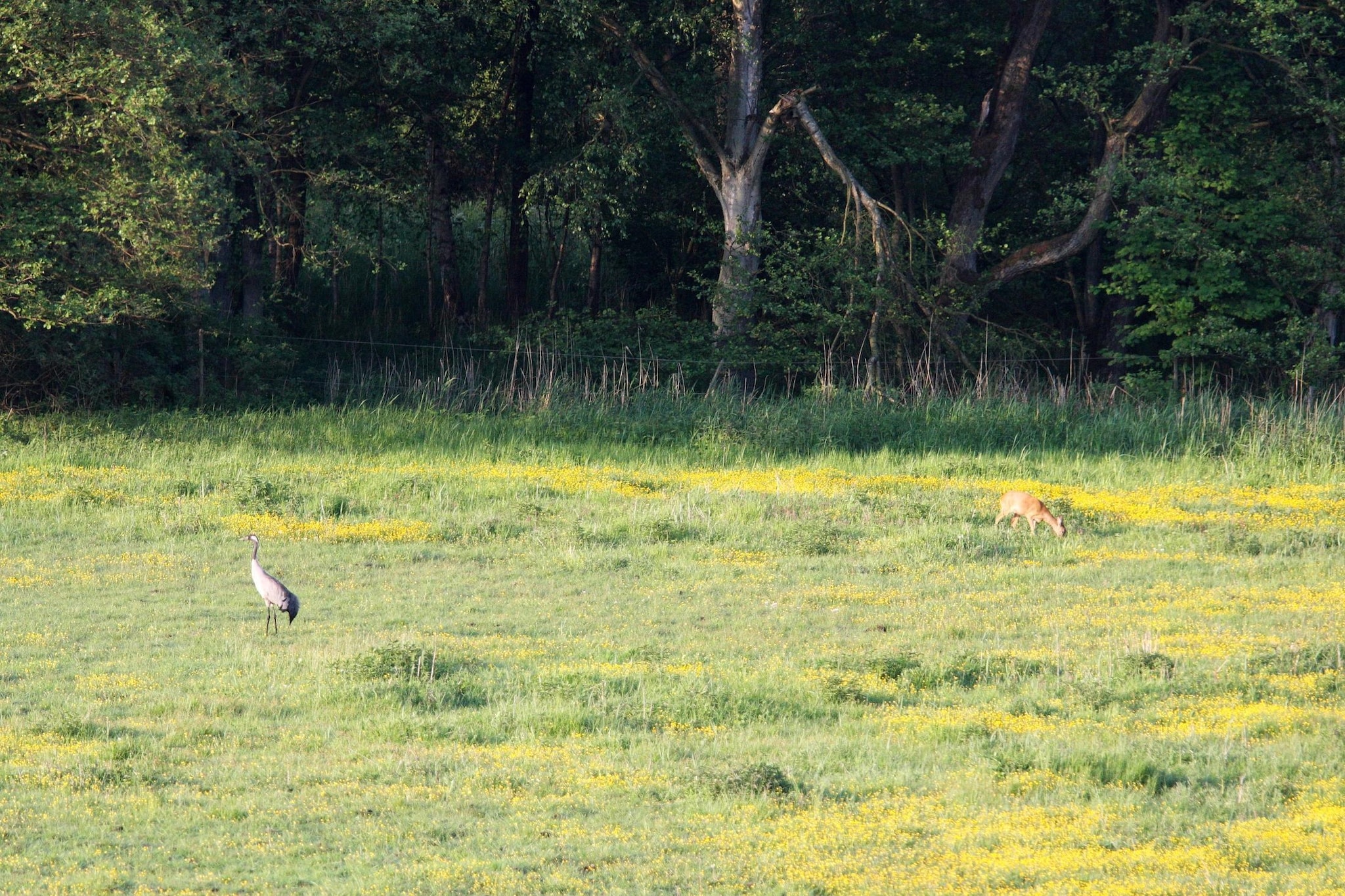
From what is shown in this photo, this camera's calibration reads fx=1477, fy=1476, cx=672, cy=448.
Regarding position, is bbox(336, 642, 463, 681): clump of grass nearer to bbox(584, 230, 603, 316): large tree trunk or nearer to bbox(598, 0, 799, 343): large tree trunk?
bbox(598, 0, 799, 343): large tree trunk

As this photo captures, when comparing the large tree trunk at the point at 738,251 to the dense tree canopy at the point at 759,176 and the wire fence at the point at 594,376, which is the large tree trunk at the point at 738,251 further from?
the wire fence at the point at 594,376

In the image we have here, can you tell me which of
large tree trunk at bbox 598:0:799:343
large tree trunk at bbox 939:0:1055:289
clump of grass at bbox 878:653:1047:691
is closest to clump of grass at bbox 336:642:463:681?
clump of grass at bbox 878:653:1047:691

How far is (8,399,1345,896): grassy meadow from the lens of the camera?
700 centimetres

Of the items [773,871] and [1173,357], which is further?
[1173,357]

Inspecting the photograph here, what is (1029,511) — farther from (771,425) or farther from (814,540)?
(771,425)

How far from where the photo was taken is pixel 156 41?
21062mm

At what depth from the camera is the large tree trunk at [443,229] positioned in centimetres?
3312

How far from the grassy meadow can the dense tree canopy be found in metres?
6.83

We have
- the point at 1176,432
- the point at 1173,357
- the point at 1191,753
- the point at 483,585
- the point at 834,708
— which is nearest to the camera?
the point at 1191,753

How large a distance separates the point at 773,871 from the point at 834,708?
2.96m

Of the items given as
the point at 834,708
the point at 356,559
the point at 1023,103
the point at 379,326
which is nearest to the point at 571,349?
the point at 379,326

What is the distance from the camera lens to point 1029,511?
1630 centimetres

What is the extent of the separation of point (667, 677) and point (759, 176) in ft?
69.8

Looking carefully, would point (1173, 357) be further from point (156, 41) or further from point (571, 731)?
point (571, 731)
